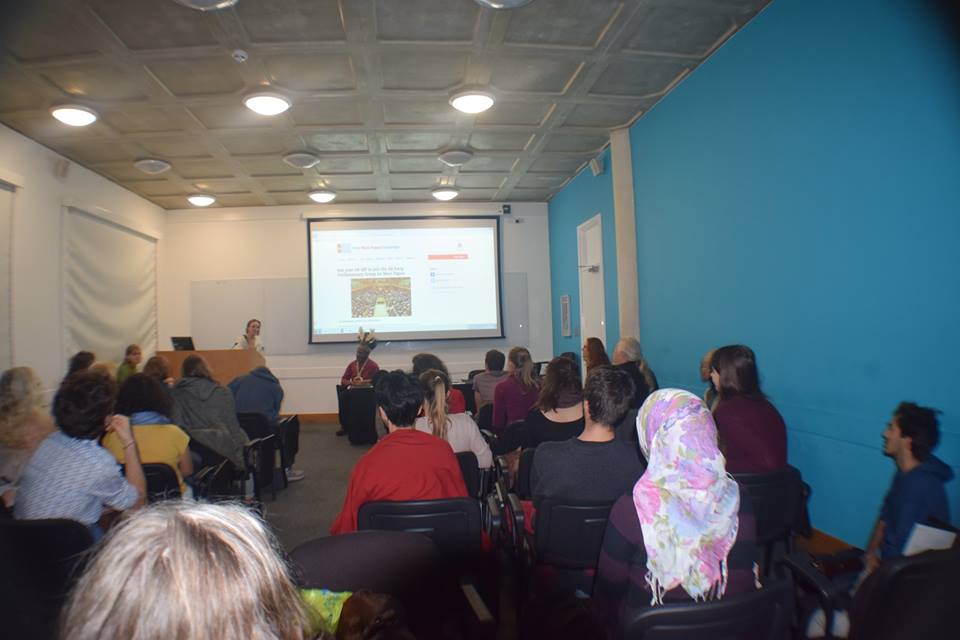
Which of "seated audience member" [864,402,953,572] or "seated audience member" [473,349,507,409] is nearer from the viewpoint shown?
"seated audience member" [864,402,953,572]

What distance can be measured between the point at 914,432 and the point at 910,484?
0.68 feet

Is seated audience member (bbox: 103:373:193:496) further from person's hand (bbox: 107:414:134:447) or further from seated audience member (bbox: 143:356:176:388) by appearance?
seated audience member (bbox: 143:356:176:388)

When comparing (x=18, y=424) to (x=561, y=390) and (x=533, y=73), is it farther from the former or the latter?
(x=533, y=73)

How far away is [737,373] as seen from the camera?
9.51 ft

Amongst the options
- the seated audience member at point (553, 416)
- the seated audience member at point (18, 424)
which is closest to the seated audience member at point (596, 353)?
the seated audience member at point (553, 416)

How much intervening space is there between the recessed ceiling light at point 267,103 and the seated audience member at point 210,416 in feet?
7.82

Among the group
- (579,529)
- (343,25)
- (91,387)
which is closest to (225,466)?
(91,387)

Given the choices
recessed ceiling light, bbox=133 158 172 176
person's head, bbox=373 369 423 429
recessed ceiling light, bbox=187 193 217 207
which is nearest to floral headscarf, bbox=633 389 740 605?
person's head, bbox=373 369 423 429

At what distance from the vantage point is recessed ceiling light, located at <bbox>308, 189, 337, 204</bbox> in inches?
305

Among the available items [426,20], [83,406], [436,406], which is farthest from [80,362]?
[426,20]

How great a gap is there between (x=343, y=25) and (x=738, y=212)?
3.09 meters

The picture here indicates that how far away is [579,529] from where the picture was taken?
2.00 metres

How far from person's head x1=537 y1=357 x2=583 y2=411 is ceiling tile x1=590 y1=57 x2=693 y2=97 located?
2.66 metres

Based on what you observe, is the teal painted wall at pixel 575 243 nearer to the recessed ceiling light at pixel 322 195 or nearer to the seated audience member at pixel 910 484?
the recessed ceiling light at pixel 322 195
